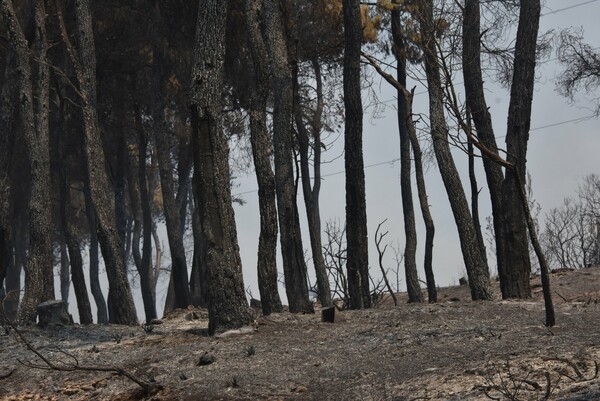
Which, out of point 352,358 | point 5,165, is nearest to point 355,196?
point 352,358

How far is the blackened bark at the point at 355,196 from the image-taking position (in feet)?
48.2

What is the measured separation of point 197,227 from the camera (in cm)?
2486

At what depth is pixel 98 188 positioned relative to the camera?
17.0m

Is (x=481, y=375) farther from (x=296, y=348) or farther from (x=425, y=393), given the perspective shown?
(x=296, y=348)

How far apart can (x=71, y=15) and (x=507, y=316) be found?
13761 mm

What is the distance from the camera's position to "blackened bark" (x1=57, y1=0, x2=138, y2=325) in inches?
664

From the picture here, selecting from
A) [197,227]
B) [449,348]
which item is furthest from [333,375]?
[197,227]

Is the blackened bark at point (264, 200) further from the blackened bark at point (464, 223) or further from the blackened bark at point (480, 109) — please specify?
the blackened bark at point (480, 109)

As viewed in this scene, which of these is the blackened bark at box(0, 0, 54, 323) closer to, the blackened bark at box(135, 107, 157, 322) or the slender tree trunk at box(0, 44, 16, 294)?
the slender tree trunk at box(0, 44, 16, 294)

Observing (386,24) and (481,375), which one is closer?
(481,375)

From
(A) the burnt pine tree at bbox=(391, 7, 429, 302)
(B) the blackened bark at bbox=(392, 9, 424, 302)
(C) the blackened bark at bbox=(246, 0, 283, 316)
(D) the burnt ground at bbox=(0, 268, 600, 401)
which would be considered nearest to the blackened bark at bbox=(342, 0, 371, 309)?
(C) the blackened bark at bbox=(246, 0, 283, 316)

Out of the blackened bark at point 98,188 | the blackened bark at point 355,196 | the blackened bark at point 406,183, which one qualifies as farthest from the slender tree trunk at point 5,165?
the blackened bark at point 406,183

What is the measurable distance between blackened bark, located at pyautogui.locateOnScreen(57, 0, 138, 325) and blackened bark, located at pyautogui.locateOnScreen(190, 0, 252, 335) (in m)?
5.21

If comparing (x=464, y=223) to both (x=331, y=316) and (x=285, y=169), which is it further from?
(x=331, y=316)
